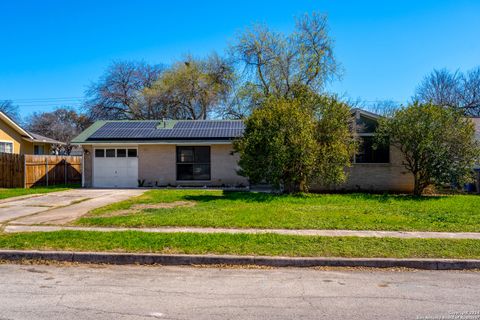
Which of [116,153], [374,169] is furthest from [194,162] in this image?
[374,169]

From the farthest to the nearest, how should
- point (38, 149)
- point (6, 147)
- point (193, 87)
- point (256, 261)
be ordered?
1. point (193, 87)
2. point (38, 149)
3. point (6, 147)
4. point (256, 261)

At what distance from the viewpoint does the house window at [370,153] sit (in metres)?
19.0

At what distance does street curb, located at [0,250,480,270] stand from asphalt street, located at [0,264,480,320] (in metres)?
0.21

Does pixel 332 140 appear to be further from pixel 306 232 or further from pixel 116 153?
pixel 116 153

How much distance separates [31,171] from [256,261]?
782 inches

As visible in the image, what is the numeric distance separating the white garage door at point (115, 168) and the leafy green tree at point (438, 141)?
13560 mm

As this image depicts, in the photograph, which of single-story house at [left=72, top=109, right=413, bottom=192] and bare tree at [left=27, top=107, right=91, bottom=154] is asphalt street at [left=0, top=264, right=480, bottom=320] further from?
bare tree at [left=27, top=107, right=91, bottom=154]

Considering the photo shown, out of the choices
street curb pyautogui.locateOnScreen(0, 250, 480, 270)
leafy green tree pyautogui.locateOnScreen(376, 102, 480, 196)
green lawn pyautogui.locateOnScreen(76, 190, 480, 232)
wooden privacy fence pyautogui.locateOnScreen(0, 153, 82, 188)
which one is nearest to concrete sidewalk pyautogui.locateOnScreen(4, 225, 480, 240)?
green lawn pyautogui.locateOnScreen(76, 190, 480, 232)

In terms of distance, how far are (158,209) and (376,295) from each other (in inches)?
319

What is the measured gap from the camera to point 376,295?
5176 millimetres

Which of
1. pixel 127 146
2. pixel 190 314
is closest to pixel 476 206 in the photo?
pixel 190 314

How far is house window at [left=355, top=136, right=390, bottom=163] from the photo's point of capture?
1898cm

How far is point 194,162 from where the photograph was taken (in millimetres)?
21484

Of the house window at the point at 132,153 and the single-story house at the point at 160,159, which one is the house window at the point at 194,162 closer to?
the single-story house at the point at 160,159
